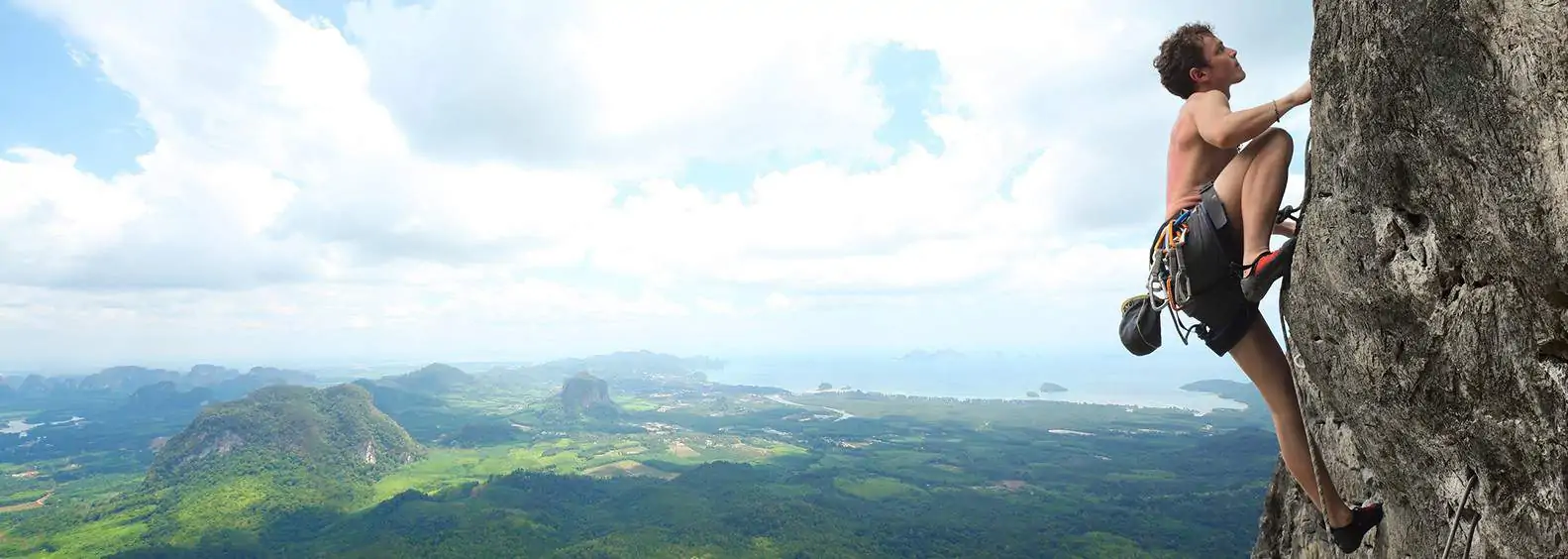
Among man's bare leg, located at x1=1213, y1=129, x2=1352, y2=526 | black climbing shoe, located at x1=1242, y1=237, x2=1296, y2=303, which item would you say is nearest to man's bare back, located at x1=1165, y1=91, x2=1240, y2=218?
man's bare leg, located at x1=1213, y1=129, x2=1352, y2=526

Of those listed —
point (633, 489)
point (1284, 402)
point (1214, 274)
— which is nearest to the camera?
point (1214, 274)

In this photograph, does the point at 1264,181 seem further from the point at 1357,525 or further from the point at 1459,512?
the point at 1357,525

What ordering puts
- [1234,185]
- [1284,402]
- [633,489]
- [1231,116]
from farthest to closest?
[633,489]
[1284,402]
[1234,185]
[1231,116]

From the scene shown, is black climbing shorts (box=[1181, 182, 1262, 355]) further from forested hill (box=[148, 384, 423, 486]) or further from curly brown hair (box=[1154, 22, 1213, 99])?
forested hill (box=[148, 384, 423, 486])

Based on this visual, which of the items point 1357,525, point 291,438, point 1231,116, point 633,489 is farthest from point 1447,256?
point 291,438

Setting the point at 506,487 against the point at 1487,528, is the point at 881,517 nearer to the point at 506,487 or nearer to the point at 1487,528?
the point at 506,487

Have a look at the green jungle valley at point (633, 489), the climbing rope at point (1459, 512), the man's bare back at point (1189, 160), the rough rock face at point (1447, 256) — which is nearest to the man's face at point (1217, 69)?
the man's bare back at point (1189, 160)

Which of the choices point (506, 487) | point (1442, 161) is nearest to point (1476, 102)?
point (1442, 161)
